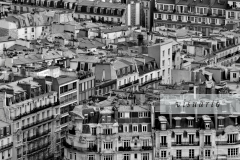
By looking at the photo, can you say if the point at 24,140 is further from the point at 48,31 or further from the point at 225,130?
the point at 48,31

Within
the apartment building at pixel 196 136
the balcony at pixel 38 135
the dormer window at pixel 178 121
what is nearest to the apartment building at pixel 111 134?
the apartment building at pixel 196 136

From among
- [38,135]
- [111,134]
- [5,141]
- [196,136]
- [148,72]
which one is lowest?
[38,135]

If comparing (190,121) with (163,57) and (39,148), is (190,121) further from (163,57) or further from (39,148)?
(163,57)

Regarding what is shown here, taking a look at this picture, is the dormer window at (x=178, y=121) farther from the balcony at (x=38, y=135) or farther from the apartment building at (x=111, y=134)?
the balcony at (x=38, y=135)

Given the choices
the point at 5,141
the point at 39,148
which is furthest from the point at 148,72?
the point at 5,141

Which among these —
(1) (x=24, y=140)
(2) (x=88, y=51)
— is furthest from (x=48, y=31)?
(1) (x=24, y=140)

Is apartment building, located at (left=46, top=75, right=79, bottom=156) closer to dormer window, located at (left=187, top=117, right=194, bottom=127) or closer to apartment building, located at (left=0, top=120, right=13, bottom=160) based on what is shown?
apartment building, located at (left=0, top=120, right=13, bottom=160)
